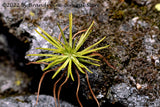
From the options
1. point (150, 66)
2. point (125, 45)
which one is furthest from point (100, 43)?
point (150, 66)

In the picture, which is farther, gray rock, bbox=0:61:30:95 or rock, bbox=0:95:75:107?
gray rock, bbox=0:61:30:95

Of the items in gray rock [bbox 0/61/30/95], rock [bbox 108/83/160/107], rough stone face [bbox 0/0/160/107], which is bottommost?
gray rock [bbox 0/61/30/95]

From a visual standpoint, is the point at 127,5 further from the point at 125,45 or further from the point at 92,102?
the point at 92,102

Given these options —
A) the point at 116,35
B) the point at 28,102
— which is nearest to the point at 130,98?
the point at 116,35

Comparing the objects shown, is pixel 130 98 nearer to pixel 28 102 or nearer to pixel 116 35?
pixel 116 35

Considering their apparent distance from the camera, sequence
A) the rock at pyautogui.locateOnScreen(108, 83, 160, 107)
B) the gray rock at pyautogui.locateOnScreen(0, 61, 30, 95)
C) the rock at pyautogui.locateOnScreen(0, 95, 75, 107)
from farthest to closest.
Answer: the gray rock at pyautogui.locateOnScreen(0, 61, 30, 95), the rock at pyautogui.locateOnScreen(0, 95, 75, 107), the rock at pyautogui.locateOnScreen(108, 83, 160, 107)

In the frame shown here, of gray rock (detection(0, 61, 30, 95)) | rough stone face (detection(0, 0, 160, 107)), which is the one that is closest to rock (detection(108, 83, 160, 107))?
rough stone face (detection(0, 0, 160, 107))

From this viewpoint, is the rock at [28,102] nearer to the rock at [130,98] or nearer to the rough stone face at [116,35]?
the rough stone face at [116,35]

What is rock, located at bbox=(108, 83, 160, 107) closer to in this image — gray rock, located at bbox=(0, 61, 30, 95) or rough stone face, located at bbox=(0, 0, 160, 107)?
rough stone face, located at bbox=(0, 0, 160, 107)
